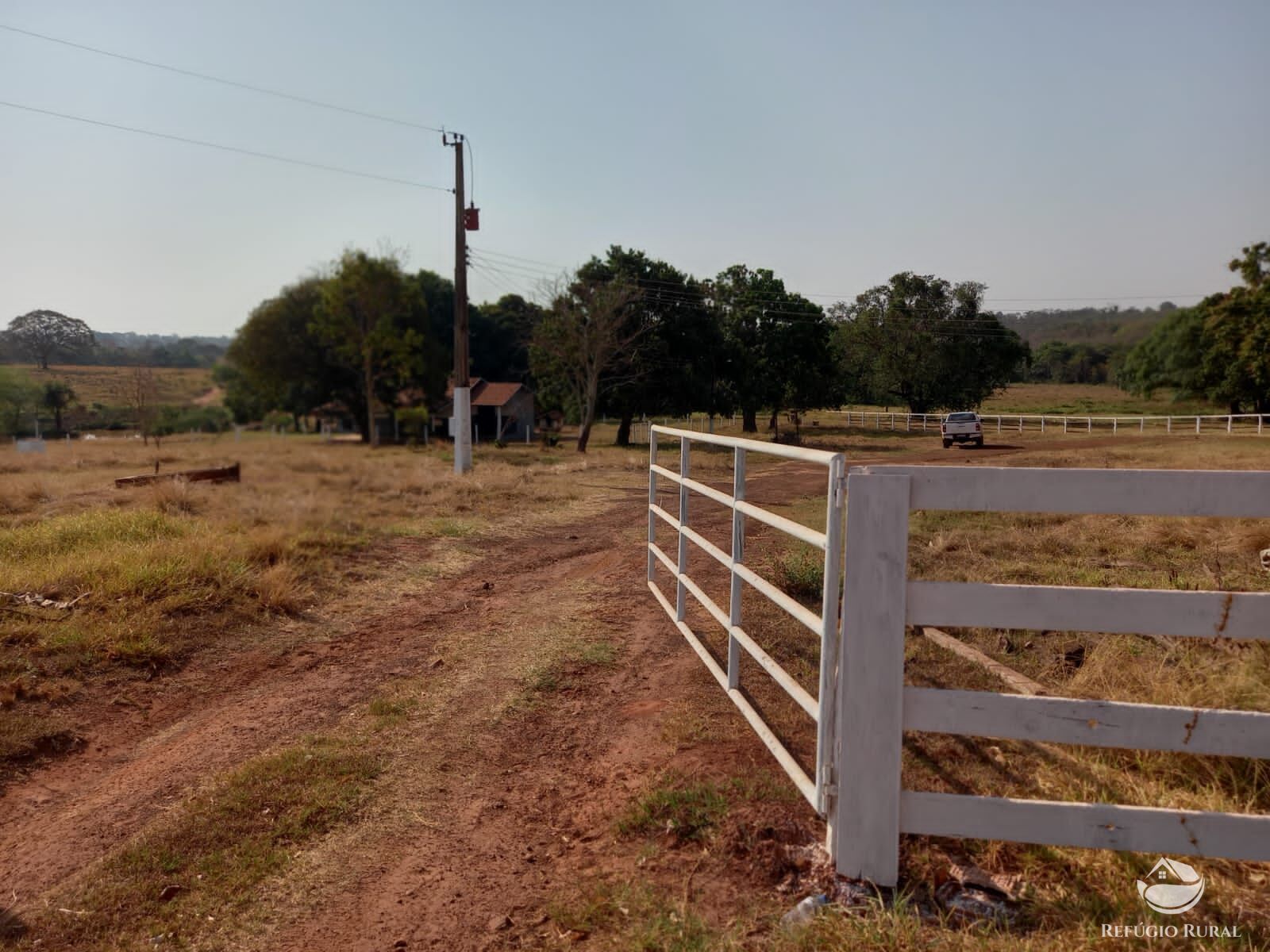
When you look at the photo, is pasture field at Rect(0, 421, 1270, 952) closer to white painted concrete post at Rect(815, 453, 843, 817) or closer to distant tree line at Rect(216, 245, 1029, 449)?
white painted concrete post at Rect(815, 453, 843, 817)

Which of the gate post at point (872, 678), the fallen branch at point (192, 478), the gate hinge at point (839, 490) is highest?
the gate hinge at point (839, 490)

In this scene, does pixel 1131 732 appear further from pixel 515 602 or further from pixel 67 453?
pixel 67 453

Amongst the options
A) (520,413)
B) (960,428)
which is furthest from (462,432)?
(520,413)

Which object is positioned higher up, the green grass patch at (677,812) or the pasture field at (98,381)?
the pasture field at (98,381)

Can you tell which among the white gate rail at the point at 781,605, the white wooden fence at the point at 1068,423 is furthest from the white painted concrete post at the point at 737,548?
the white wooden fence at the point at 1068,423

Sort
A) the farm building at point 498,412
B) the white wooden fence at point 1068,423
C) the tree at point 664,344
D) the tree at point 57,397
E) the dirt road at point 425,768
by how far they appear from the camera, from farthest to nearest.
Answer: the farm building at point 498,412
the tree at point 664,344
the tree at point 57,397
the white wooden fence at point 1068,423
the dirt road at point 425,768

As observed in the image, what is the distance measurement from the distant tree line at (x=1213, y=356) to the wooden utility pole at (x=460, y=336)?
15561 mm

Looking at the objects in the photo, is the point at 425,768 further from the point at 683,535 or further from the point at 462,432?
the point at 462,432

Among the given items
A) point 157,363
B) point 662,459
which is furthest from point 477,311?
point 662,459

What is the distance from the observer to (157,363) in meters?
30.6

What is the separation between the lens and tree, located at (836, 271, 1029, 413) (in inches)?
505

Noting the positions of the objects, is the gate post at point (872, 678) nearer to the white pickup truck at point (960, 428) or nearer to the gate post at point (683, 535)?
the gate post at point (683, 535)

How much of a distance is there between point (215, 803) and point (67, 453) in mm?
31678

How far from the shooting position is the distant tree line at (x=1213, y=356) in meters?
21.9
